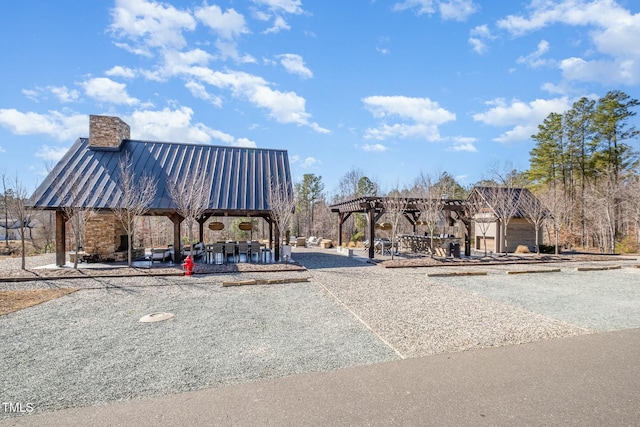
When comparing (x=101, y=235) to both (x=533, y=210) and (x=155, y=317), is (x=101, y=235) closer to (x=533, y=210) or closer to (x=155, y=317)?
(x=155, y=317)

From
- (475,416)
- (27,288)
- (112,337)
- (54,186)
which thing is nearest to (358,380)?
Answer: (475,416)

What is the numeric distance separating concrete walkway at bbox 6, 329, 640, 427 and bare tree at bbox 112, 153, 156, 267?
9.72 m

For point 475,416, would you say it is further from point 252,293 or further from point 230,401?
Answer: point 252,293

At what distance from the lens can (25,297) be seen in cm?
757

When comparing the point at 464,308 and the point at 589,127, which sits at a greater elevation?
the point at 589,127

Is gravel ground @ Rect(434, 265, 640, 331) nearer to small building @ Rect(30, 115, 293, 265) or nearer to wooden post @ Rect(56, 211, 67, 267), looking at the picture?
small building @ Rect(30, 115, 293, 265)

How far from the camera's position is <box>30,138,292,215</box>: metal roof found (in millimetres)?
12305

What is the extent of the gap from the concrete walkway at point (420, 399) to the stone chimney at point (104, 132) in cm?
1456

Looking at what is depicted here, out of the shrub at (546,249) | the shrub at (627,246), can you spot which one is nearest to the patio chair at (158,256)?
the shrub at (546,249)

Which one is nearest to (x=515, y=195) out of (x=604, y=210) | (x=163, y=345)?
(x=604, y=210)

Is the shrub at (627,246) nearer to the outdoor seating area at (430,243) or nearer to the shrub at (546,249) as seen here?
the shrub at (546,249)

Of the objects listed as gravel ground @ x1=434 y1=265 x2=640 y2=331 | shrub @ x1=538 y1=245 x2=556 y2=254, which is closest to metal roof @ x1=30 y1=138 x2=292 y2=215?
gravel ground @ x1=434 y1=265 x2=640 y2=331

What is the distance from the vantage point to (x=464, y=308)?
6.79m

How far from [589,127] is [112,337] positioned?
1343 inches
